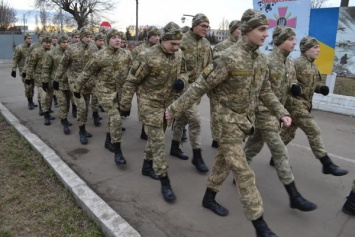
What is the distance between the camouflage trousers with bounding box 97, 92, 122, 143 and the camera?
4512 mm

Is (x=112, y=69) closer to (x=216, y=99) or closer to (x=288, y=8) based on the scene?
(x=216, y=99)

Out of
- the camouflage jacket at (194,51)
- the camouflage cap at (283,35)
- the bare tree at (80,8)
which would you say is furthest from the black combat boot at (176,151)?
the bare tree at (80,8)

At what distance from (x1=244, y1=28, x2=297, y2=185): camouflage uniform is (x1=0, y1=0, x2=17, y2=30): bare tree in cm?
4230

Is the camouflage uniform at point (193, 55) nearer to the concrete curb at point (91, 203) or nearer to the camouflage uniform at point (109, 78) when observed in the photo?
the camouflage uniform at point (109, 78)

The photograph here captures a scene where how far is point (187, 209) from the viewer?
3391 mm

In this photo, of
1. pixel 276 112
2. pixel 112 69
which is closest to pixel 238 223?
pixel 276 112

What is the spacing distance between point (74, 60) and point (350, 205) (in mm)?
4857

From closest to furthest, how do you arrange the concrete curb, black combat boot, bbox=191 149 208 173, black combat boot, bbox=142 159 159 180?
the concrete curb → black combat boot, bbox=142 159 159 180 → black combat boot, bbox=191 149 208 173

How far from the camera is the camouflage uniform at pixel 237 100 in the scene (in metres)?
2.67

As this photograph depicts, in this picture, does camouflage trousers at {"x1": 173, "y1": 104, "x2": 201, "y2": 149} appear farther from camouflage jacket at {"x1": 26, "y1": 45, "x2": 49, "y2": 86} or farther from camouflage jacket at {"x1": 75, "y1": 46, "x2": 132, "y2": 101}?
camouflage jacket at {"x1": 26, "y1": 45, "x2": 49, "y2": 86}

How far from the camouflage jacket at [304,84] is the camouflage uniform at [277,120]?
217mm

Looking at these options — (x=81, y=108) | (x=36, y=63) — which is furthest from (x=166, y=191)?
(x=36, y=63)

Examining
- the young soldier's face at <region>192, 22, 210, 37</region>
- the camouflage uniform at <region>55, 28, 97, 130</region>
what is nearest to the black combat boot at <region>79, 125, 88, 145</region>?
the camouflage uniform at <region>55, 28, 97, 130</region>

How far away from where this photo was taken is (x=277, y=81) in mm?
3627
